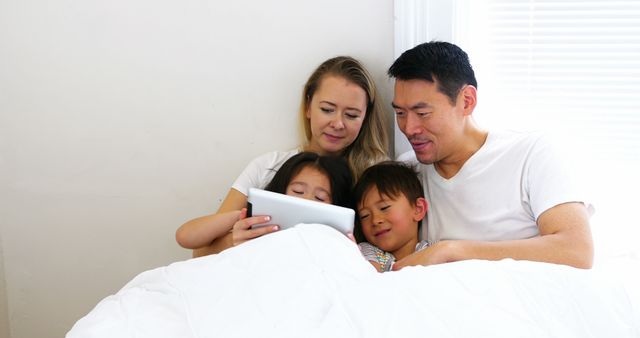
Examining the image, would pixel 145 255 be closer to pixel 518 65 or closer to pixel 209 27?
pixel 209 27

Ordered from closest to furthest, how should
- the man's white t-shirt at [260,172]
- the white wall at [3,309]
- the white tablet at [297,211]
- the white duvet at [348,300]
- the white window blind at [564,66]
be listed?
the white duvet at [348,300] → the white tablet at [297,211] → the white window blind at [564,66] → the man's white t-shirt at [260,172] → the white wall at [3,309]

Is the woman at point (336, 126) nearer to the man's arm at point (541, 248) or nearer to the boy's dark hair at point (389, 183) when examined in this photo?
the boy's dark hair at point (389, 183)

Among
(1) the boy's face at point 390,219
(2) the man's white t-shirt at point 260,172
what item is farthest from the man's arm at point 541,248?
(2) the man's white t-shirt at point 260,172

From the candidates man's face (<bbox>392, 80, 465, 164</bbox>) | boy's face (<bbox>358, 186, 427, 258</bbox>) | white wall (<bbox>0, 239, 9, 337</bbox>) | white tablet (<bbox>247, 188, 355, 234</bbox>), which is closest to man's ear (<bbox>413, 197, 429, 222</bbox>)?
boy's face (<bbox>358, 186, 427, 258</bbox>)

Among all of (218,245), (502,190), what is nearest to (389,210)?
(502,190)

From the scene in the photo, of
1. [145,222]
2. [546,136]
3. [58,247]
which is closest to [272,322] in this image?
[546,136]

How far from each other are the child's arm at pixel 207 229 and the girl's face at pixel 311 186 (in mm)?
178

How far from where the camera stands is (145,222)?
246 cm

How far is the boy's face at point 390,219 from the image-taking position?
1.96m

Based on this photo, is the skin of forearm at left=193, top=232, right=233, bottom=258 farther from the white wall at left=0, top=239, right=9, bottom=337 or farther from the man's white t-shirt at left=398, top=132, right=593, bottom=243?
the white wall at left=0, top=239, right=9, bottom=337

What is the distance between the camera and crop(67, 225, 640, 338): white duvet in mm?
1326

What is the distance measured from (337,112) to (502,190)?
56 centimetres

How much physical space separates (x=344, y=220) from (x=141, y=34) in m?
1.08

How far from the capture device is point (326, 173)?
2.03m
